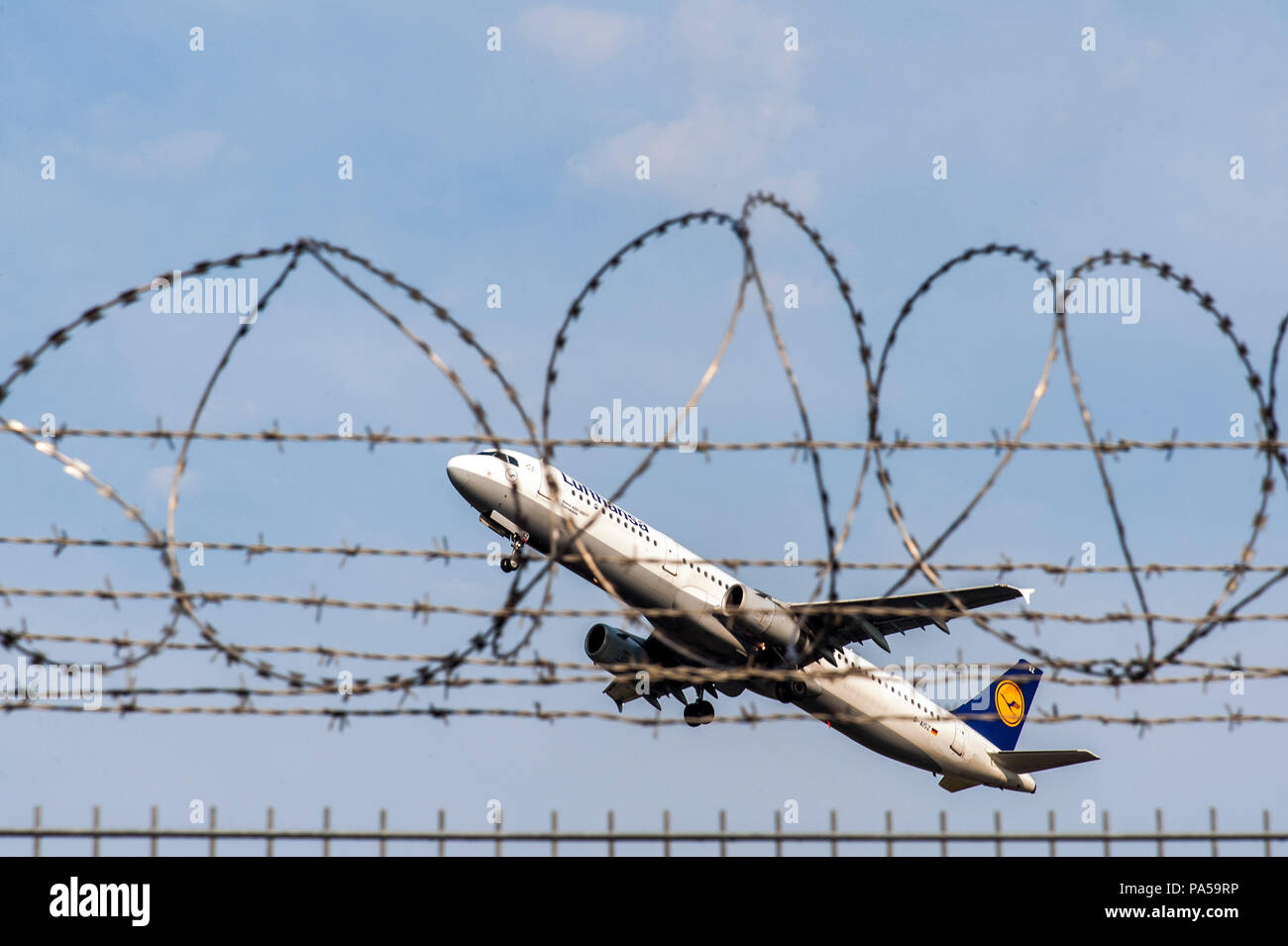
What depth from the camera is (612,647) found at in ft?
143

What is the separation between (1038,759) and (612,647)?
1959 centimetres

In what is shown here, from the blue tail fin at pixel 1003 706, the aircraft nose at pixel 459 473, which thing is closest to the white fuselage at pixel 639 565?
the aircraft nose at pixel 459 473

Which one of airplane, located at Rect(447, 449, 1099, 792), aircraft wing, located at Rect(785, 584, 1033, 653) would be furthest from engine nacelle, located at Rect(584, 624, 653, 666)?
aircraft wing, located at Rect(785, 584, 1033, 653)

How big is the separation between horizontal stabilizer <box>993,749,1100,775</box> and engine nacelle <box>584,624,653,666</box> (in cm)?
1739

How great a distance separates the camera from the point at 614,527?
36906 mm

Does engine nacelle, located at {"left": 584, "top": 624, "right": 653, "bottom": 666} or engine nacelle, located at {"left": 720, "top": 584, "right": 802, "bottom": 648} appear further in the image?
engine nacelle, located at {"left": 584, "top": 624, "right": 653, "bottom": 666}

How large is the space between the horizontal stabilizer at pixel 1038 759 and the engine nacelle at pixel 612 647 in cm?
1739

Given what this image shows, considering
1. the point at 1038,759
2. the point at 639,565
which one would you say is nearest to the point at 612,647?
the point at 639,565

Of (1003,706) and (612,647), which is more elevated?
(612,647)

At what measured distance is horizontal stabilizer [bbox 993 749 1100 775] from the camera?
5153 cm

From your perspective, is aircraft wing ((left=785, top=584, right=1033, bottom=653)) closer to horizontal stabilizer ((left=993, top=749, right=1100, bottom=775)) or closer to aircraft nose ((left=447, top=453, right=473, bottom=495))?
aircraft nose ((left=447, top=453, right=473, bottom=495))

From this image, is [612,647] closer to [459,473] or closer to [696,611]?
[459,473]
